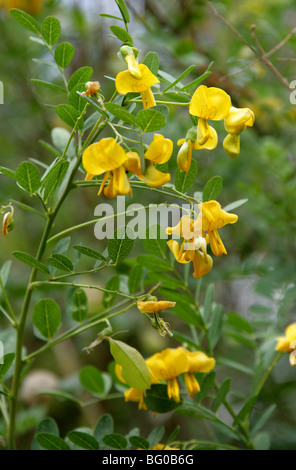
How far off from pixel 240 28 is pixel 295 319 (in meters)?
0.80

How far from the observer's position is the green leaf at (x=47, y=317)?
65cm

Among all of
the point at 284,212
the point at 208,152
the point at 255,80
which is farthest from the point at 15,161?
the point at 284,212

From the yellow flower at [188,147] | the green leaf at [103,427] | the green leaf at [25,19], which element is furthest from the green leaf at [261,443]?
the green leaf at [25,19]

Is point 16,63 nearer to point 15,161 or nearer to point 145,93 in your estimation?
point 15,161

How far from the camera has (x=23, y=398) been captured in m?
1.35

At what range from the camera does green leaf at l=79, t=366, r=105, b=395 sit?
0.78 meters

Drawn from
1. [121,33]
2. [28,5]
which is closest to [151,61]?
[121,33]

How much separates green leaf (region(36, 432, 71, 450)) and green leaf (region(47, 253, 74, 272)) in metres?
0.21

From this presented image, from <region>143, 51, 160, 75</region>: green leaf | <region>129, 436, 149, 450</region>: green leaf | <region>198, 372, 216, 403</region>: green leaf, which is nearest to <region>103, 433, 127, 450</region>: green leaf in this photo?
<region>129, 436, 149, 450</region>: green leaf

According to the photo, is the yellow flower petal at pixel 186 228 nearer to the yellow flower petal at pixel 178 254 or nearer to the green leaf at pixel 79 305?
the yellow flower petal at pixel 178 254

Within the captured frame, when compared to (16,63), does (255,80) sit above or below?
above

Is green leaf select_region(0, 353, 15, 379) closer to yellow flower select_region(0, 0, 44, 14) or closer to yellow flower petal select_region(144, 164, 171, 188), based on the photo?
yellow flower petal select_region(144, 164, 171, 188)

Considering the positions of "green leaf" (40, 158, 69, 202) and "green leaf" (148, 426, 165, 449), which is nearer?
"green leaf" (40, 158, 69, 202)

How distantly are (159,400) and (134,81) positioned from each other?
38cm
